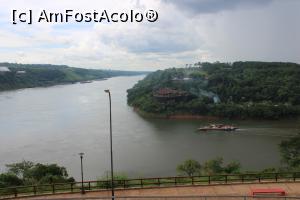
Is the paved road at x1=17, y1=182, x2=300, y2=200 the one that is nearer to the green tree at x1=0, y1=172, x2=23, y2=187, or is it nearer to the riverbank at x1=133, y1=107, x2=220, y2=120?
the green tree at x1=0, y1=172, x2=23, y2=187

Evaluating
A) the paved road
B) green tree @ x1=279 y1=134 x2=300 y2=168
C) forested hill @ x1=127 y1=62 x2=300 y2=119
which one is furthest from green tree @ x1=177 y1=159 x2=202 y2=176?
forested hill @ x1=127 y1=62 x2=300 y2=119

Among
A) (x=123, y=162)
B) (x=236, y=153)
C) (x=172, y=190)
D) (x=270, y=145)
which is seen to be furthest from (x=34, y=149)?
(x=172, y=190)

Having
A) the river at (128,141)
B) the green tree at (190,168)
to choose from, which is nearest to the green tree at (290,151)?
the river at (128,141)

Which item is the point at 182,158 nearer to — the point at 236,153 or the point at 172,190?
the point at 236,153

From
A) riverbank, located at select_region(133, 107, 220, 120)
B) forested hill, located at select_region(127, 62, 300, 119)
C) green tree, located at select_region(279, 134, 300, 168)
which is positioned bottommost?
green tree, located at select_region(279, 134, 300, 168)

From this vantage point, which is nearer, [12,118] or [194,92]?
[12,118]

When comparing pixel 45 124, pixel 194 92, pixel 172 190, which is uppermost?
pixel 194 92
